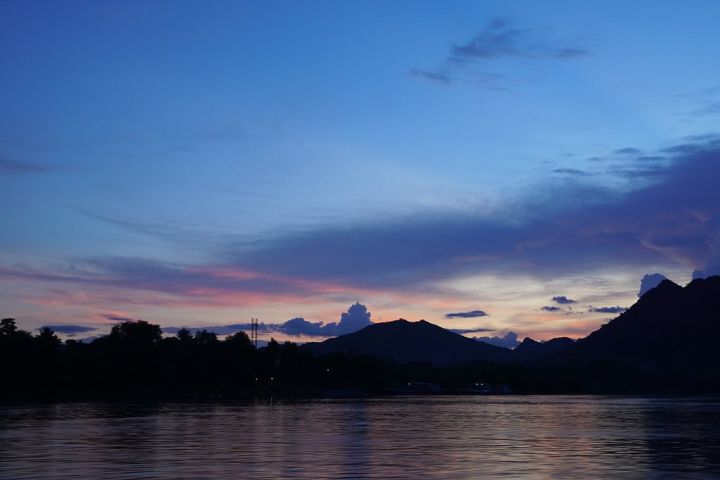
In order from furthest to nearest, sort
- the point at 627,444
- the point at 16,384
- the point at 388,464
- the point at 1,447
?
the point at 16,384
the point at 627,444
the point at 1,447
the point at 388,464

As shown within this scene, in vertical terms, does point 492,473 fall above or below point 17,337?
below

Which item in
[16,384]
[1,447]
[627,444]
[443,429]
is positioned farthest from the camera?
[16,384]

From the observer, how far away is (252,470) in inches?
1750

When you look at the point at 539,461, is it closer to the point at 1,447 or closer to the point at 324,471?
the point at 324,471

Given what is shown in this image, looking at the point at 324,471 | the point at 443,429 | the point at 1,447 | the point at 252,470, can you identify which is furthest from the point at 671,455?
the point at 1,447

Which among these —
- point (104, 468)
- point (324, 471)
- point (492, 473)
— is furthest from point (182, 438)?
point (492, 473)

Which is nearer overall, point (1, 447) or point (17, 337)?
point (1, 447)

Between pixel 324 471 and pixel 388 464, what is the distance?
16.7 ft

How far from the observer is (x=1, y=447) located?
57906 mm

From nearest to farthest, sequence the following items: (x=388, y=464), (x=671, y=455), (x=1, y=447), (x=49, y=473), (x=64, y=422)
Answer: (x=49, y=473) < (x=388, y=464) < (x=671, y=455) < (x=1, y=447) < (x=64, y=422)

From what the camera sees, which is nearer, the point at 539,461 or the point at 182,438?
the point at 539,461

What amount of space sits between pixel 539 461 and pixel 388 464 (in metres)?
9.31

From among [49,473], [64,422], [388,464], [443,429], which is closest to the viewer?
[49,473]

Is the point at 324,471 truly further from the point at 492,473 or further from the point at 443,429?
the point at 443,429
